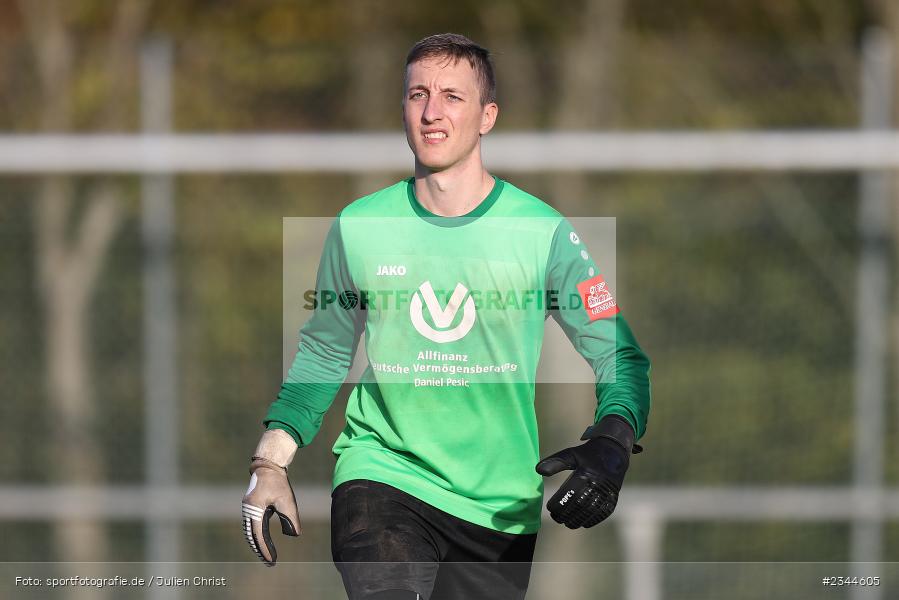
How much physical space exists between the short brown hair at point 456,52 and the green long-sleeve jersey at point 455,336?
0.91 feet

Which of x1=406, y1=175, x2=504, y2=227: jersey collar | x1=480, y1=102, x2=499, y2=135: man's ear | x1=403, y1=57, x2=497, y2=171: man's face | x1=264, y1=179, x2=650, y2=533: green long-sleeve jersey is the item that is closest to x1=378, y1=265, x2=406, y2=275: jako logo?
x1=264, y1=179, x2=650, y2=533: green long-sleeve jersey

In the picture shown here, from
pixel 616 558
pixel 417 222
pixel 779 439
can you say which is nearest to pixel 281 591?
pixel 616 558

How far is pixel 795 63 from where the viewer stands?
6090mm

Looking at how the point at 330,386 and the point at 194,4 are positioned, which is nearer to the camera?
the point at 330,386

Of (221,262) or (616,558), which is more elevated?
(221,262)

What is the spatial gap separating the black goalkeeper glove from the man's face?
69 cm

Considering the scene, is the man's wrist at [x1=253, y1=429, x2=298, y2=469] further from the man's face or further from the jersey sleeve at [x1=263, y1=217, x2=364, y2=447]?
the man's face

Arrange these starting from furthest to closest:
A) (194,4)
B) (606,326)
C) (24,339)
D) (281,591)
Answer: (194,4) → (24,339) → (281,591) → (606,326)

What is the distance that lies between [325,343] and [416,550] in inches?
21.0

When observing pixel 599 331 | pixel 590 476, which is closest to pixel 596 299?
pixel 599 331

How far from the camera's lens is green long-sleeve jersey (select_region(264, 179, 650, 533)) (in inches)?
114

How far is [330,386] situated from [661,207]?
3515mm

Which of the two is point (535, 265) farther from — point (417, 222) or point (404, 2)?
point (404, 2)

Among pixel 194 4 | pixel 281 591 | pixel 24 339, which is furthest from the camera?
pixel 194 4
